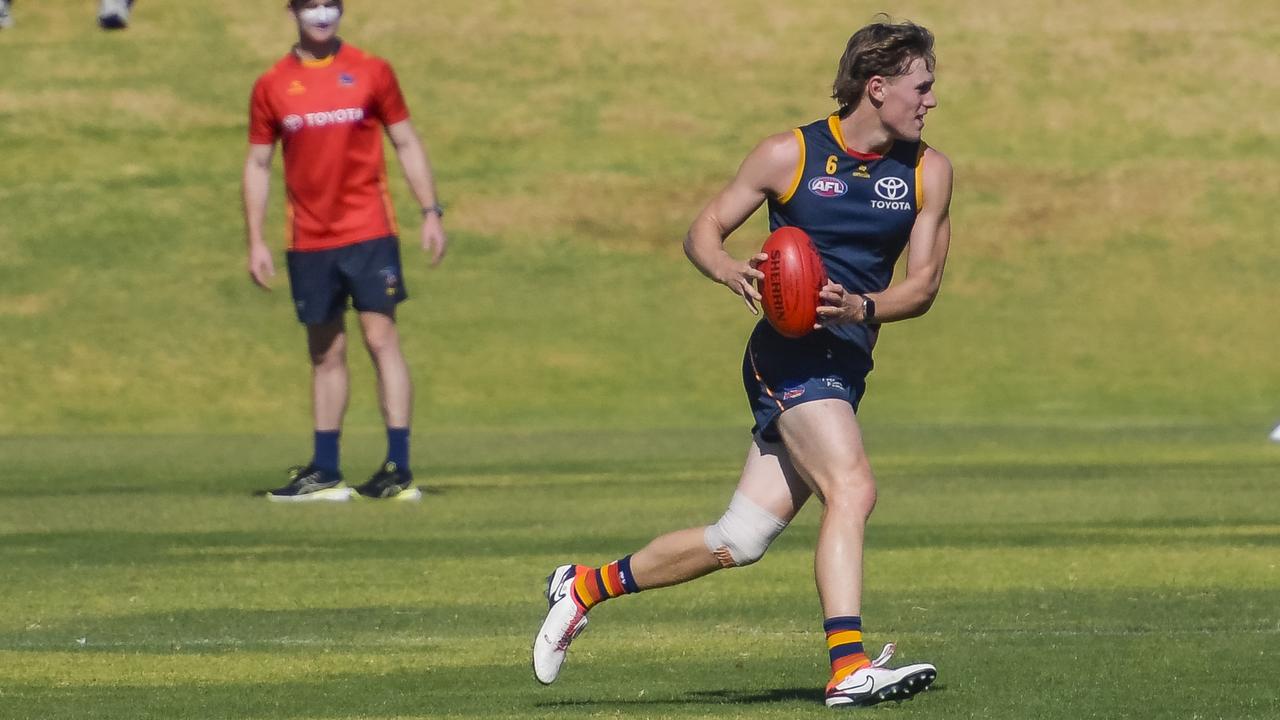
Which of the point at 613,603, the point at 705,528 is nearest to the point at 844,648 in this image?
the point at 705,528

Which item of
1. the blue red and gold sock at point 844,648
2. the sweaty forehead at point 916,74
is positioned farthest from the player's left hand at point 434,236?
the blue red and gold sock at point 844,648

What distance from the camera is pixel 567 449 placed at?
69.2ft

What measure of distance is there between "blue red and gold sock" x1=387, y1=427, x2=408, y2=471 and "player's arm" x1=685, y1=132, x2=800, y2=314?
668 cm

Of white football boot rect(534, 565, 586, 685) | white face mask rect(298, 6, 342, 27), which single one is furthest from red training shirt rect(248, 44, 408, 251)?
white football boot rect(534, 565, 586, 685)

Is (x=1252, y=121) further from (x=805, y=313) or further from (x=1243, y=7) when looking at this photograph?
(x=805, y=313)

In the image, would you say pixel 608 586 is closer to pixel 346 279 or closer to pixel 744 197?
pixel 744 197

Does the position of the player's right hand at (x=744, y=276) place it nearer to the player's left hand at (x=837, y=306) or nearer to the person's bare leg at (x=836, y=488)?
the player's left hand at (x=837, y=306)

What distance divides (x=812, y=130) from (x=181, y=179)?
1115 inches

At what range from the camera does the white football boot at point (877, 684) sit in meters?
7.15

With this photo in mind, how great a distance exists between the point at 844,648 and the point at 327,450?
25.4ft

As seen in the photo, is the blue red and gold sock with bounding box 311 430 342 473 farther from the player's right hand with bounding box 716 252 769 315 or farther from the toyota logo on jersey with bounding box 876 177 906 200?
the toyota logo on jersey with bounding box 876 177 906 200

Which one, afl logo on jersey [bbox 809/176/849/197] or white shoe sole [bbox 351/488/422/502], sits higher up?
afl logo on jersey [bbox 809/176/849/197]

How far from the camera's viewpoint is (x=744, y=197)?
7.73 metres

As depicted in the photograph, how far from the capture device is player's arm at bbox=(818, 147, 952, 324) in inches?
300
